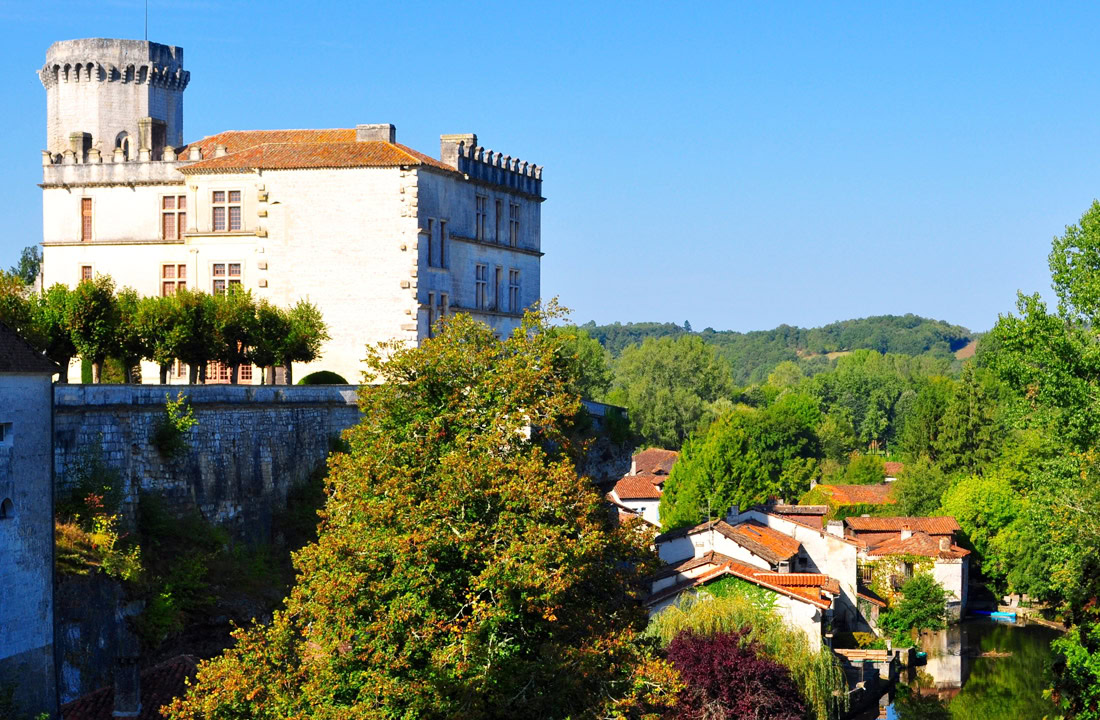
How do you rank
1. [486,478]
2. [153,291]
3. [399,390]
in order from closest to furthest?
1. [486,478]
2. [399,390]
3. [153,291]

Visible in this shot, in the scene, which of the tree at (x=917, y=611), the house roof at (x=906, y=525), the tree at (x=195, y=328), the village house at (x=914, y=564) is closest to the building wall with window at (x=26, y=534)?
the tree at (x=195, y=328)

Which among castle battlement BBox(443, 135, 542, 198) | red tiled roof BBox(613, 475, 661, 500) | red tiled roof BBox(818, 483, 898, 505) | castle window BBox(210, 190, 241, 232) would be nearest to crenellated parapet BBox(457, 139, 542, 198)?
castle battlement BBox(443, 135, 542, 198)

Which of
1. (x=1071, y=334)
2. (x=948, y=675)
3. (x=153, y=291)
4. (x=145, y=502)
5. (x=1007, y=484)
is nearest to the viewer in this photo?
(x=145, y=502)

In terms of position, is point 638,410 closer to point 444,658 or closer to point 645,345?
point 645,345

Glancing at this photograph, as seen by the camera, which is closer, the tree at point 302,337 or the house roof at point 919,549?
the tree at point 302,337

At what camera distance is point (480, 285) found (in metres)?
46.5

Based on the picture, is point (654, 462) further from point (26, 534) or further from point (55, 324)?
point (26, 534)

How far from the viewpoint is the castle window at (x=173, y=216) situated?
142ft

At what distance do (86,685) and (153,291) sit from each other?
20.4 m

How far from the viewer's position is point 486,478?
20.8 meters

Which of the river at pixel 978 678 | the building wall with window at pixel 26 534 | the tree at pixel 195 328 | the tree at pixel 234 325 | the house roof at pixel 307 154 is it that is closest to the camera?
the building wall with window at pixel 26 534

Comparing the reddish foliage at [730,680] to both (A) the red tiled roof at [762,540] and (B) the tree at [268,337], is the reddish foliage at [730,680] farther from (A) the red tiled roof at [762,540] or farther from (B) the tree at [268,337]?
(B) the tree at [268,337]

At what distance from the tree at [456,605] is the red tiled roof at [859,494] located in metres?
57.4

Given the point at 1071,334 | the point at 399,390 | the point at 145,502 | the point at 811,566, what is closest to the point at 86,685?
the point at 145,502
